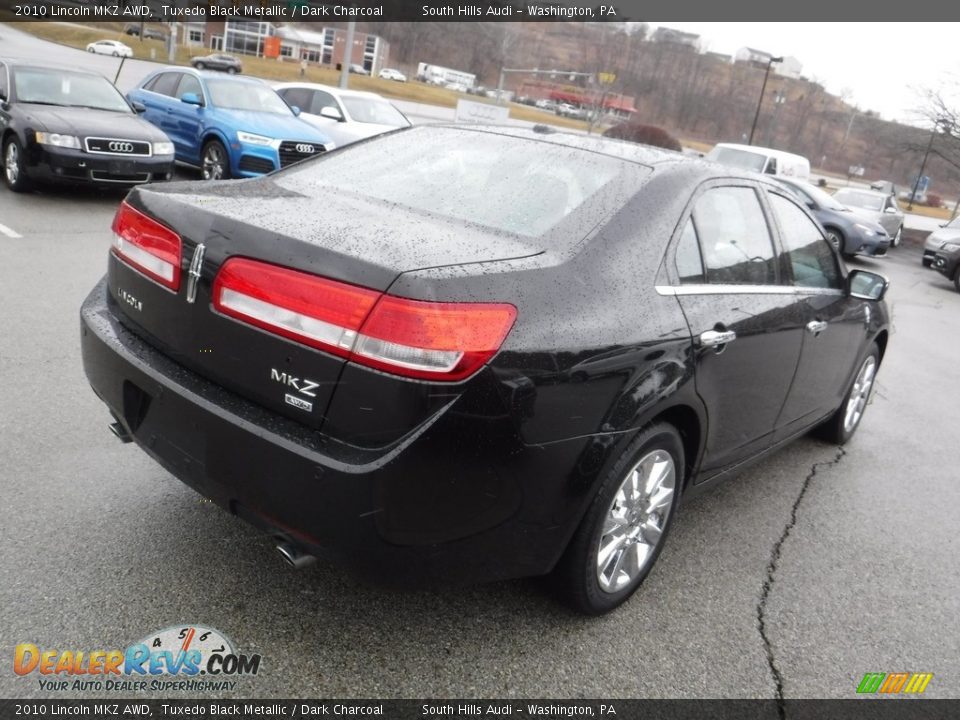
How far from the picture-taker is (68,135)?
888 cm

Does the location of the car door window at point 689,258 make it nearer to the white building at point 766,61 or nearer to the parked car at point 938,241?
the parked car at point 938,241

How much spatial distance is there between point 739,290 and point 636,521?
3.36 feet

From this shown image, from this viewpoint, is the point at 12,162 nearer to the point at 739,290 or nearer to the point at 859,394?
the point at 739,290

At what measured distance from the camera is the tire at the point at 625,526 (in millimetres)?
2584

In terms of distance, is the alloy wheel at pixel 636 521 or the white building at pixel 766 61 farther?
the white building at pixel 766 61

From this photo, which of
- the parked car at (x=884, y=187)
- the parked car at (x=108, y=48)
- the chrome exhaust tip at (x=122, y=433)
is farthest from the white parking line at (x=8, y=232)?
the parked car at (x=108, y=48)

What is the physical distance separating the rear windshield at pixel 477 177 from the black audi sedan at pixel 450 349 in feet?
0.05

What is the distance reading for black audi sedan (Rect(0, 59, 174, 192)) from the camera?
886cm

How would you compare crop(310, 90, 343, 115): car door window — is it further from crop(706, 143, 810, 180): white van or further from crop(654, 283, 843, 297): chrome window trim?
crop(654, 283, 843, 297): chrome window trim

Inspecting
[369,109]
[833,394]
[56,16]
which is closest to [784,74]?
[56,16]

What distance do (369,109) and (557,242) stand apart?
12606 millimetres

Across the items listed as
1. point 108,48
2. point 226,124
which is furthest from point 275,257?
point 108,48

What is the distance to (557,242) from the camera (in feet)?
8.28

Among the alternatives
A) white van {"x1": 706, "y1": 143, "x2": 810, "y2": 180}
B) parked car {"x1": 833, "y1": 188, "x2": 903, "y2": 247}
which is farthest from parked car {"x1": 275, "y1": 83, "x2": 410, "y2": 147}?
parked car {"x1": 833, "y1": 188, "x2": 903, "y2": 247}
